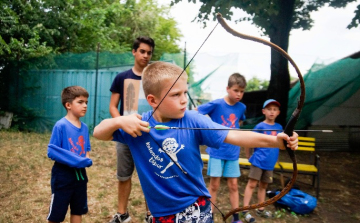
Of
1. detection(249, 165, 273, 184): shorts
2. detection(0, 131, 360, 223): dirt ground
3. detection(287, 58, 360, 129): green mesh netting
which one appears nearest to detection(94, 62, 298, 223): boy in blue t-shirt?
detection(0, 131, 360, 223): dirt ground

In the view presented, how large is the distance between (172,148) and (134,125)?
0.86ft

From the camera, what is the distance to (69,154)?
2.49m

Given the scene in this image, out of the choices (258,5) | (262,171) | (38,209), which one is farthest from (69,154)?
(258,5)

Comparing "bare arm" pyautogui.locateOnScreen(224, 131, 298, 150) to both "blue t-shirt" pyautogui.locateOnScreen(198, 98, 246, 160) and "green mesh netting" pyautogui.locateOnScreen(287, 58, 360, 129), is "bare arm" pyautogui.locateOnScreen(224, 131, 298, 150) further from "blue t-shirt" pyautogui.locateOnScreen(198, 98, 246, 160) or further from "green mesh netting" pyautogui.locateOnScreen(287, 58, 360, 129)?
"green mesh netting" pyautogui.locateOnScreen(287, 58, 360, 129)

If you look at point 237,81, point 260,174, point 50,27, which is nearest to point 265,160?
point 260,174

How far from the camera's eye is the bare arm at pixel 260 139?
1.45 m

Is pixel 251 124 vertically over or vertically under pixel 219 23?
under

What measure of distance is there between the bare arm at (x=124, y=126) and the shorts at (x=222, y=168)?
1.85 metres

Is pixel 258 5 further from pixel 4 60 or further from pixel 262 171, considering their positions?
pixel 4 60

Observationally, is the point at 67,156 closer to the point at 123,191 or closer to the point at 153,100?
the point at 123,191

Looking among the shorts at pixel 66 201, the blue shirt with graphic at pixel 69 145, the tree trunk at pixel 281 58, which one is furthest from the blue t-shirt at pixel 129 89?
the tree trunk at pixel 281 58

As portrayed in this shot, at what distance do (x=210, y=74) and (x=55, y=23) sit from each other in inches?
290

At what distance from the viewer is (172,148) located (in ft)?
5.46

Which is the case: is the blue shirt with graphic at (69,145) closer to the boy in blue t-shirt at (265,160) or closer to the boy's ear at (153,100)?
the boy's ear at (153,100)
